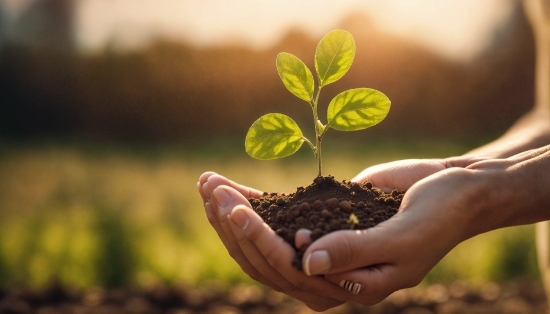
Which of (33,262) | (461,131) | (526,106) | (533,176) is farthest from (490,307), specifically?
(526,106)

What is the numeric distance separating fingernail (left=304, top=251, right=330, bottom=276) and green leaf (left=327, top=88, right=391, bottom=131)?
0.52 m

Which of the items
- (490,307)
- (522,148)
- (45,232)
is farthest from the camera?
(45,232)

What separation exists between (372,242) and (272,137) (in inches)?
19.5

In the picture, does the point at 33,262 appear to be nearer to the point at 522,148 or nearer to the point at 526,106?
the point at 522,148

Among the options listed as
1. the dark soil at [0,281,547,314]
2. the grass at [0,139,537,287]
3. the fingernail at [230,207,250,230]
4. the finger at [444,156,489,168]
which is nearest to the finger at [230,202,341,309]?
the fingernail at [230,207,250,230]

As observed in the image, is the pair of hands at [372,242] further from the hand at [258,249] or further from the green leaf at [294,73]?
the green leaf at [294,73]

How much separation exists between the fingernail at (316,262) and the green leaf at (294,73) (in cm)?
61

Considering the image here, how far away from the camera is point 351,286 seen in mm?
1306

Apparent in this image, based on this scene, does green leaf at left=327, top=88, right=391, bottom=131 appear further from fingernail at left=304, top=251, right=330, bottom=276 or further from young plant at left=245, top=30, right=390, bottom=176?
fingernail at left=304, top=251, right=330, bottom=276

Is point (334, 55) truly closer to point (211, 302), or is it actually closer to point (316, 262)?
point (316, 262)

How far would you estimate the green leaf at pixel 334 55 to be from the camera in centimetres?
157

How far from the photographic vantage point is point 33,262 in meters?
3.28

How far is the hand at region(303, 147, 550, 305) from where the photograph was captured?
48.4 inches

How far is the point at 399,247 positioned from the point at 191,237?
2536 millimetres
